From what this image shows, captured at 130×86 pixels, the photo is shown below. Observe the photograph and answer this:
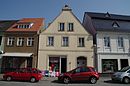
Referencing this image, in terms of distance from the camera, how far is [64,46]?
98.8ft

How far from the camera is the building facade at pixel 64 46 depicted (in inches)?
1168

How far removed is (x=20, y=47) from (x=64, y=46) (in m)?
7.12

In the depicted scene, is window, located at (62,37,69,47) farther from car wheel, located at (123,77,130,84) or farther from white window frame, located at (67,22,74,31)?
car wheel, located at (123,77,130,84)

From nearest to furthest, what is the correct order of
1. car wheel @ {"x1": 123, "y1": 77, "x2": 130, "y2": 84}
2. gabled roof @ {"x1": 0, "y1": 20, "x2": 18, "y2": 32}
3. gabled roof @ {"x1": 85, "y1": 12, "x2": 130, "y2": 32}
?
car wheel @ {"x1": 123, "y1": 77, "x2": 130, "y2": 84}, gabled roof @ {"x1": 85, "y1": 12, "x2": 130, "y2": 32}, gabled roof @ {"x1": 0, "y1": 20, "x2": 18, "y2": 32}

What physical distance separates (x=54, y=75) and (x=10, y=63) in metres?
7.97

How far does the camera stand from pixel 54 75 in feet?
89.8

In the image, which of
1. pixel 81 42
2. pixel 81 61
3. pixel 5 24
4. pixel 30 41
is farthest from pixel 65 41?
pixel 5 24

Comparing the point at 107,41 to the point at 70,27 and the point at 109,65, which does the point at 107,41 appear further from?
the point at 70,27

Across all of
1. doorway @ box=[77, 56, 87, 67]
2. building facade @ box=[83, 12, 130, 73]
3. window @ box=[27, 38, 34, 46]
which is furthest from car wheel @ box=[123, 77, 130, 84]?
window @ box=[27, 38, 34, 46]

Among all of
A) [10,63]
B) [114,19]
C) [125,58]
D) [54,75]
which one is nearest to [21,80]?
[54,75]

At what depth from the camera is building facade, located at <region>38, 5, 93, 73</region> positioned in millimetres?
29672

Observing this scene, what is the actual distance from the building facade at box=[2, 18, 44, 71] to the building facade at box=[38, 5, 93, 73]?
1026mm

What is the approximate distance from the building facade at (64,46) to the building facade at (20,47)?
3.37ft

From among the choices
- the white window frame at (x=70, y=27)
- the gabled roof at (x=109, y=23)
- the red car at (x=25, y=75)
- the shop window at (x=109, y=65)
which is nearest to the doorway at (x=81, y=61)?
the shop window at (x=109, y=65)
